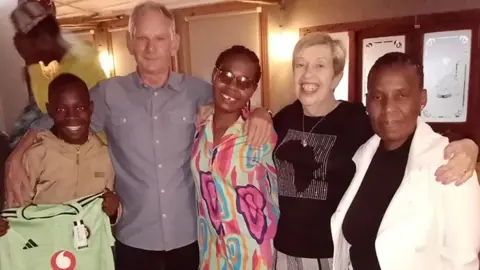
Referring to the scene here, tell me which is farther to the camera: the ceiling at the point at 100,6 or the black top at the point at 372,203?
the ceiling at the point at 100,6

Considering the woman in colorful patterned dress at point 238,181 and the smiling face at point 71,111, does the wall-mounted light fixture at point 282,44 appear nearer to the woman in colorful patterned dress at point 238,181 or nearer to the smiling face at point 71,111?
the woman in colorful patterned dress at point 238,181

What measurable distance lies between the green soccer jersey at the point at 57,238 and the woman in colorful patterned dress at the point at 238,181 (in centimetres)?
40

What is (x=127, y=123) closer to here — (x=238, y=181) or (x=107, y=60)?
(x=238, y=181)

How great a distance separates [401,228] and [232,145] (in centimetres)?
65

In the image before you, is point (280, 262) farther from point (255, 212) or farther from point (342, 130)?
point (342, 130)

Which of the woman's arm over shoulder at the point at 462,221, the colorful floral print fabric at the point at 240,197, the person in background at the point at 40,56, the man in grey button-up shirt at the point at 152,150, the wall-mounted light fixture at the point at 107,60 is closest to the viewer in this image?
the woman's arm over shoulder at the point at 462,221

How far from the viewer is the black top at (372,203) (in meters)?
1.28

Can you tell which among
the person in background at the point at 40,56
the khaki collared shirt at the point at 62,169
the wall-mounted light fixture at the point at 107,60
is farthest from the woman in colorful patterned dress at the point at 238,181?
the wall-mounted light fixture at the point at 107,60

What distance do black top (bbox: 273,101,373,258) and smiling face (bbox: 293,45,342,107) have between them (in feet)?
0.24

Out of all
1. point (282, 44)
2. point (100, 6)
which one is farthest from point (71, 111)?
point (100, 6)

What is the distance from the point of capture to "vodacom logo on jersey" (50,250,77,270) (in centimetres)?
161

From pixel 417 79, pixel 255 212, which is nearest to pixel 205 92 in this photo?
pixel 255 212

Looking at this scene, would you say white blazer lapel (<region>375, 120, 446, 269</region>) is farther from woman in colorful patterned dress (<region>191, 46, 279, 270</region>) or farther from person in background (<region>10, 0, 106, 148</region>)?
person in background (<region>10, 0, 106, 148</region>)

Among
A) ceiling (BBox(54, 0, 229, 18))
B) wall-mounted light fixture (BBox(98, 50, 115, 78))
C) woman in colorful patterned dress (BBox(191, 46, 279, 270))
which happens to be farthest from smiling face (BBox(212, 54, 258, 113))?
wall-mounted light fixture (BBox(98, 50, 115, 78))
